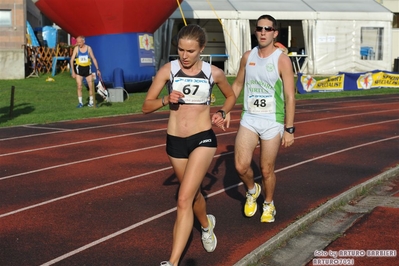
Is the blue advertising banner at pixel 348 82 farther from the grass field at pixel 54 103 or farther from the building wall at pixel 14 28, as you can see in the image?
the building wall at pixel 14 28

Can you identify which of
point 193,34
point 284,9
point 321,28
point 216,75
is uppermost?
point 284,9

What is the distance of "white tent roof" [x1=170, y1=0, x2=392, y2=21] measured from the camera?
3275 cm

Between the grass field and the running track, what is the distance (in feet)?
4.12

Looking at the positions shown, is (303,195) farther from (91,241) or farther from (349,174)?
(91,241)

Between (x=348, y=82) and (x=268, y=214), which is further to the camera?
(x=348, y=82)

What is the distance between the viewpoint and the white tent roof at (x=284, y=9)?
3275 centimetres

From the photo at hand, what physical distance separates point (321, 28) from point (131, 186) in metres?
27.3

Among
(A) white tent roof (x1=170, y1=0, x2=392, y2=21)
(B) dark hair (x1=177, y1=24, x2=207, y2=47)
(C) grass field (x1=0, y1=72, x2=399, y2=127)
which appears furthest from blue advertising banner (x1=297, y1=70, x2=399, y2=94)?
(B) dark hair (x1=177, y1=24, x2=207, y2=47)

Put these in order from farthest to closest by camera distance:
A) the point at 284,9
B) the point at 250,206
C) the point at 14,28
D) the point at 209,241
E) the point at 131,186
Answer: the point at 284,9
the point at 14,28
the point at 131,186
the point at 250,206
the point at 209,241

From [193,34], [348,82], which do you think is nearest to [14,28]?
[348,82]

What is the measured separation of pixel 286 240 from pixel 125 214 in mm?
1956

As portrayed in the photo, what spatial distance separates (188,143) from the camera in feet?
18.9

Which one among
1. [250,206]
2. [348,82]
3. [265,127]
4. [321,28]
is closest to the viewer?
[265,127]

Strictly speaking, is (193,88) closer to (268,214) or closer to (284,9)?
(268,214)
